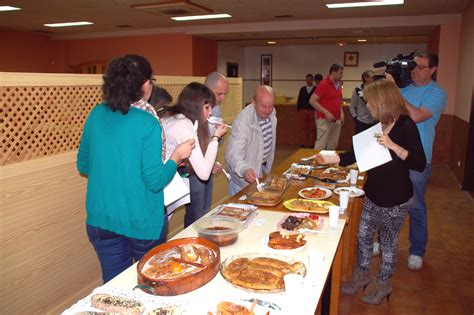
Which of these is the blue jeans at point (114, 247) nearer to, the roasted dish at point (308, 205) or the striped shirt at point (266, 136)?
the roasted dish at point (308, 205)

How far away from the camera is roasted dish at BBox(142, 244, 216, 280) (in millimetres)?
1220

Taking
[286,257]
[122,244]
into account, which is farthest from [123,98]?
[286,257]

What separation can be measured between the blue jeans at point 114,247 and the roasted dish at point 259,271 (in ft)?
1.55

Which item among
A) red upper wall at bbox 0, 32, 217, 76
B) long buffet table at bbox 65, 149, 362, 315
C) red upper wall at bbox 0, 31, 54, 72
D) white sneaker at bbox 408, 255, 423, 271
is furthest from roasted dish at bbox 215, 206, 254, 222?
red upper wall at bbox 0, 31, 54, 72

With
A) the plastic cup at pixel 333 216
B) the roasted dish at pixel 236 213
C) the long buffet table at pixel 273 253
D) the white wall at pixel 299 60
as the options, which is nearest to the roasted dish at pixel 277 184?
the long buffet table at pixel 273 253

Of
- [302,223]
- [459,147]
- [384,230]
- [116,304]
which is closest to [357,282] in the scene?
[384,230]

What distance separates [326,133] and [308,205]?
402 centimetres

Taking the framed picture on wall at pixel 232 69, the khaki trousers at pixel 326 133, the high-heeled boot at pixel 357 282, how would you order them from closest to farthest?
the high-heeled boot at pixel 357 282
the khaki trousers at pixel 326 133
the framed picture on wall at pixel 232 69

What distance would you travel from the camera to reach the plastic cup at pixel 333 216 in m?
1.70

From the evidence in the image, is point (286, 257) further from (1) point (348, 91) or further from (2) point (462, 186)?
(1) point (348, 91)

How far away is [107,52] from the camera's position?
30.9 feet

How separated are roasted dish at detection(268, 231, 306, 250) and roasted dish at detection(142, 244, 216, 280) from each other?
0.89ft

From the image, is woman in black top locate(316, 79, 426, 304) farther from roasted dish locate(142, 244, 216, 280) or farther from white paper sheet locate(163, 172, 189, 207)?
roasted dish locate(142, 244, 216, 280)

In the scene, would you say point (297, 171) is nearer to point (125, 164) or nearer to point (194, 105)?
point (194, 105)
